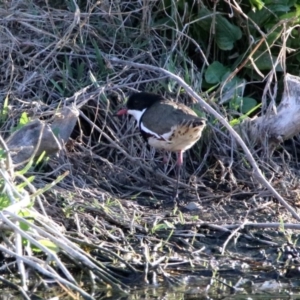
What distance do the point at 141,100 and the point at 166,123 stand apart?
0.31 meters

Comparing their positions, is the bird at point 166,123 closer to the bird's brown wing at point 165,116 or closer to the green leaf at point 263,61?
the bird's brown wing at point 165,116

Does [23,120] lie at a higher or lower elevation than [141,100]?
higher

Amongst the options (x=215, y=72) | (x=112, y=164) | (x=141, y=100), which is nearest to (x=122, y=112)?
(x=141, y=100)

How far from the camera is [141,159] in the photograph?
685cm

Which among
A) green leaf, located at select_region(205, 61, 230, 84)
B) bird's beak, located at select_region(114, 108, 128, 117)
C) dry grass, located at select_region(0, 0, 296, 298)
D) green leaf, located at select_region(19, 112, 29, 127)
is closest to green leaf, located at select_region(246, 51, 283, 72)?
green leaf, located at select_region(205, 61, 230, 84)

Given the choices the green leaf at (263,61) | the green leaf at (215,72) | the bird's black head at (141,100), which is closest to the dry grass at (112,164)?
the green leaf at (215,72)

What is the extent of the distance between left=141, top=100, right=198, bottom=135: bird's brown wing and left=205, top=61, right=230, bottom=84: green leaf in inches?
27.2

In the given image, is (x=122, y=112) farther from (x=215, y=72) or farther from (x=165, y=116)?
(x=215, y=72)

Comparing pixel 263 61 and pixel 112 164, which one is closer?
pixel 112 164

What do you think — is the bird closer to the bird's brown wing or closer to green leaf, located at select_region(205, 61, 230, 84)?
the bird's brown wing

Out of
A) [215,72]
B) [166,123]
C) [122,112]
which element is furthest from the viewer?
[215,72]

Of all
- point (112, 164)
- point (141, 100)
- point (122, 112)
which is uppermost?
point (141, 100)

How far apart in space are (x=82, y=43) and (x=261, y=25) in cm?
139

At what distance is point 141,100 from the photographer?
22.1ft
